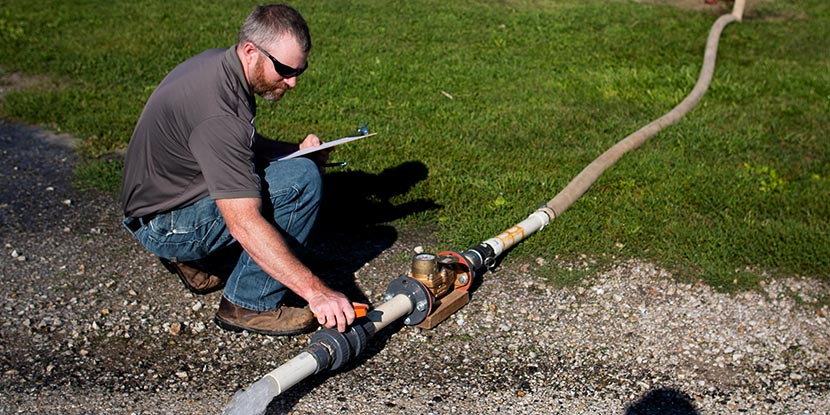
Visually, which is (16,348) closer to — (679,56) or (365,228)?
(365,228)

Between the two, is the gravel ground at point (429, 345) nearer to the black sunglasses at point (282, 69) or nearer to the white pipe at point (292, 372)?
the white pipe at point (292, 372)


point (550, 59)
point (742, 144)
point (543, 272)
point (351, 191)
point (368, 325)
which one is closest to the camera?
point (368, 325)

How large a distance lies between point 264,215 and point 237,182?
488 mm

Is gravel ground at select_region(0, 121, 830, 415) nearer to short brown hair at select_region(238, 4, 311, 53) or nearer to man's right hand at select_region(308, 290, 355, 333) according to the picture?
man's right hand at select_region(308, 290, 355, 333)

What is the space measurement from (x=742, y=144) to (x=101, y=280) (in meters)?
5.35

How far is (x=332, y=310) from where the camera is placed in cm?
355

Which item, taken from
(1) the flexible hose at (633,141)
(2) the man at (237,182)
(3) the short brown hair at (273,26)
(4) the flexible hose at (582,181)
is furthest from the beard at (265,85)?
(1) the flexible hose at (633,141)

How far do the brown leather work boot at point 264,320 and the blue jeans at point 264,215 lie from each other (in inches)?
1.4

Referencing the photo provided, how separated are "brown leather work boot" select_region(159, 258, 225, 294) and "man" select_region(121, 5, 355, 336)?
106 mm

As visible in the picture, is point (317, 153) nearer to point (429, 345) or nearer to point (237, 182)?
point (237, 182)

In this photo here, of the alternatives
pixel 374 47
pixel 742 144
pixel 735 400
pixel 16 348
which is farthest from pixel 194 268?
pixel 374 47

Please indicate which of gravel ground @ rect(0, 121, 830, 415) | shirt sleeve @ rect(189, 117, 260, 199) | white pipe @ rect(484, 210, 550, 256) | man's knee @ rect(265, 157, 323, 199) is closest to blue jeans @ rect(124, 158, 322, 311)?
man's knee @ rect(265, 157, 323, 199)

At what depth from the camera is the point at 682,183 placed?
6.12m

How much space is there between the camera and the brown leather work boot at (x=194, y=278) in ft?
14.7
